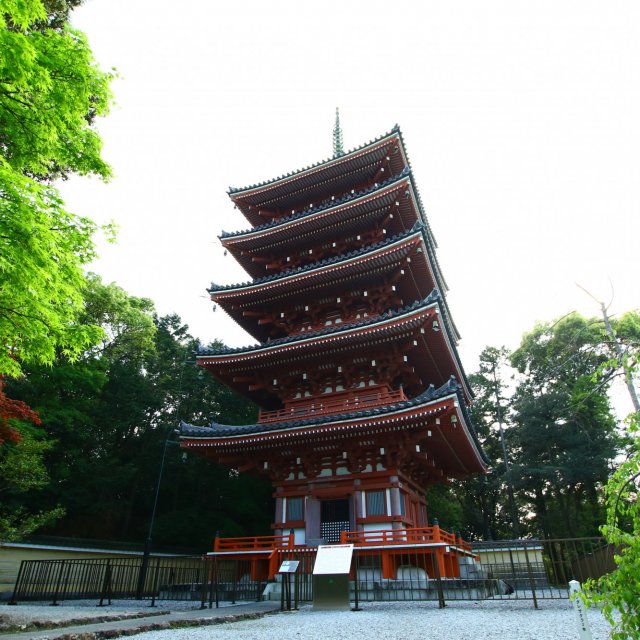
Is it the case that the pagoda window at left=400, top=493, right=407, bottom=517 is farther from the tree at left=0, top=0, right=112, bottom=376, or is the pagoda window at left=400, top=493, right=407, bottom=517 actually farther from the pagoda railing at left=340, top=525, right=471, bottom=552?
the tree at left=0, top=0, right=112, bottom=376

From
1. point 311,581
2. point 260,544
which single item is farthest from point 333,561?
point 260,544

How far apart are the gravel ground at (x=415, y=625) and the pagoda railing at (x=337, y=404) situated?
253 inches

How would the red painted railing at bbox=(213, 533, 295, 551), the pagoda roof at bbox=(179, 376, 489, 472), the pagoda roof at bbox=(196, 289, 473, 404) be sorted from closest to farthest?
the pagoda roof at bbox=(179, 376, 489, 472) → the red painted railing at bbox=(213, 533, 295, 551) → the pagoda roof at bbox=(196, 289, 473, 404)

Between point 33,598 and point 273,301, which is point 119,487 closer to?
point 33,598

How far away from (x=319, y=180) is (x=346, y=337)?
8703 mm

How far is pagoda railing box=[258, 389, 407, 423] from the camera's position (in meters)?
14.9

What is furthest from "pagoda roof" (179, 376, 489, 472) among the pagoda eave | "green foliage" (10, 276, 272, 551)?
"green foliage" (10, 276, 272, 551)

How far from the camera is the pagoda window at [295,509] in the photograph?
48.0 ft

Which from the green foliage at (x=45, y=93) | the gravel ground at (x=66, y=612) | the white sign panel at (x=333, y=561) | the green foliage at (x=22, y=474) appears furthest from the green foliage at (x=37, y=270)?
the green foliage at (x=22, y=474)

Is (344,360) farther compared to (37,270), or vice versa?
(344,360)

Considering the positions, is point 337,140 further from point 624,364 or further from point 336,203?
point 624,364

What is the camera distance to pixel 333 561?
8.65 metres

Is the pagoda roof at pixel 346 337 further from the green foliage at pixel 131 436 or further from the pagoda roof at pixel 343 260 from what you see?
the green foliage at pixel 131 436

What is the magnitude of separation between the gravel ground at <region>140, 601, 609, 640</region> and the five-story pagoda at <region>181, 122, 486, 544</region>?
482 cm
